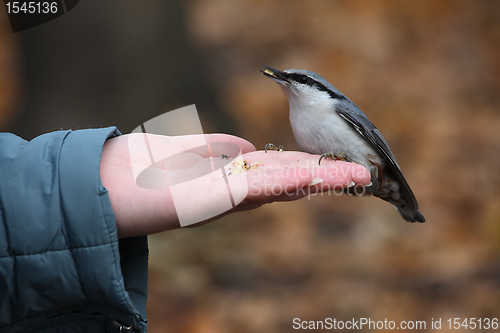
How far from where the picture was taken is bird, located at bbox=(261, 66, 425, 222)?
176 cm

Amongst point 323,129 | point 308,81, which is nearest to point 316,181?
point 323,129

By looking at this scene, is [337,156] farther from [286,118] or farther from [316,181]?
[286,118]

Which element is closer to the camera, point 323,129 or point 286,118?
point 323,129

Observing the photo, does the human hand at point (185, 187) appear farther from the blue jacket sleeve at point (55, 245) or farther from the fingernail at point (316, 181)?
the blue jacket sleeve at point (55, 245)

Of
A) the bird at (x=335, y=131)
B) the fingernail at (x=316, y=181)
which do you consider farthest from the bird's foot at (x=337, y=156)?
the fingernail at (x=316, y=181)

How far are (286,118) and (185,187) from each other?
1933 millimetres

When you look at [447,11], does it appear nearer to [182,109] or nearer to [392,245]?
[392,245]

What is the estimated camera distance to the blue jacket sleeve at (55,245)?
3.21ft

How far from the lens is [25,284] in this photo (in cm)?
98

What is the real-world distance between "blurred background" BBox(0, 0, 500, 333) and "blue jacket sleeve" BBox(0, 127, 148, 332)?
1.89m

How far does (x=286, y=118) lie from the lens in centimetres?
308

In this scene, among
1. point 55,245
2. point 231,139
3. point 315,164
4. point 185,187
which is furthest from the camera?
point 231,139

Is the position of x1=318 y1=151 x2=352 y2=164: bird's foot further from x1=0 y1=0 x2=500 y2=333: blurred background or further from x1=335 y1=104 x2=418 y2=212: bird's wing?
x1=0 y1=0 x2=500 y2=333: blurred background

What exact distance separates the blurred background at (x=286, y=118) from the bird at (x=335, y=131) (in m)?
1.11
